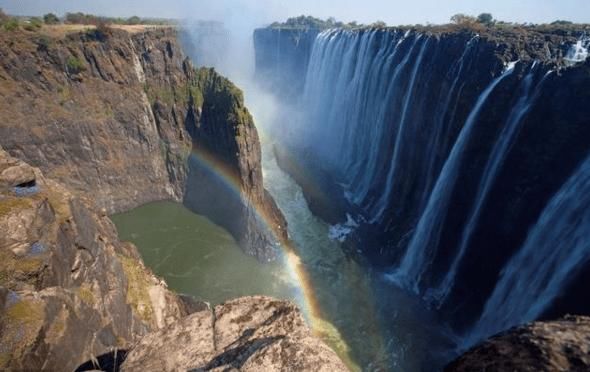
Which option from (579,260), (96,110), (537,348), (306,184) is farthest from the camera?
(306,184)

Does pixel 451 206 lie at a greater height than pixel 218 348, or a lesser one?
lesser

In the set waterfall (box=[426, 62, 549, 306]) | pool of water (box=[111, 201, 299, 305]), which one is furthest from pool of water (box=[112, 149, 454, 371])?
waterfall (box=[426, 62, 549, 306])

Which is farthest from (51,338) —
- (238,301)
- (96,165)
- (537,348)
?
(96,165)

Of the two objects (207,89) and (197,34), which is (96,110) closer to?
(207,89)

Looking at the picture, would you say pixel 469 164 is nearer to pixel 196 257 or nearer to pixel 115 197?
pixel 196 257

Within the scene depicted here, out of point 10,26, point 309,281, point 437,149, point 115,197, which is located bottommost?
point 115,197

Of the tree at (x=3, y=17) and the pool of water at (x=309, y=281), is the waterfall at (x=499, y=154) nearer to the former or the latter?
the pool of water at (x=309, y=281)

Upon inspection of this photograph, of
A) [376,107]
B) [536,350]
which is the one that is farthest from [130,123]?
[536,350]
